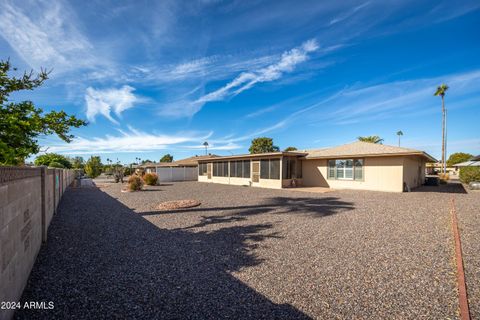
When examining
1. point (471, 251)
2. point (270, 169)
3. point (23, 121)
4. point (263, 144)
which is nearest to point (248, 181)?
point (270, 169)

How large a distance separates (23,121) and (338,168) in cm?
1899

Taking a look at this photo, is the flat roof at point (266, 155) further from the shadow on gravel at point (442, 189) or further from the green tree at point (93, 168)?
the green tree at point (93, 168)

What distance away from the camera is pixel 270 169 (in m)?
20.0

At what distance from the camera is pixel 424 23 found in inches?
465

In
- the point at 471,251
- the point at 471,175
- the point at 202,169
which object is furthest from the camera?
the point at 202,169

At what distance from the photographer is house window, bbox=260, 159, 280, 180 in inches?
764

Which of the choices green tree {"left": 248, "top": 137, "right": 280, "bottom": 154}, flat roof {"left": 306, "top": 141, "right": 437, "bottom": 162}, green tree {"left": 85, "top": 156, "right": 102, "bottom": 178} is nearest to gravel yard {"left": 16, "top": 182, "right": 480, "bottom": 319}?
flat roof {"left": 306, "top": 141, "right": 437, "bottom": 162}

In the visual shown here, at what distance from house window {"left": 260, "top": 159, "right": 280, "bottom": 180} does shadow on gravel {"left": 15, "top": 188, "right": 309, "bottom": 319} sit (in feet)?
42.4

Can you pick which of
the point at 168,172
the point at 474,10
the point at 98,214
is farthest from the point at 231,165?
the point at 474,10

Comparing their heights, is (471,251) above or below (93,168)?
below

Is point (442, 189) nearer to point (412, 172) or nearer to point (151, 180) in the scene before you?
point (412, 172)

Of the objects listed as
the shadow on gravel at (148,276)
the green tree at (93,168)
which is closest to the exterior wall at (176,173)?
the green tree at (93,168)

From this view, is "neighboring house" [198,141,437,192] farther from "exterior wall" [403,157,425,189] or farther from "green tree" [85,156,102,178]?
"green tree" [85,156,102,178]

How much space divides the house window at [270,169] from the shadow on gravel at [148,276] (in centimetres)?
1291
